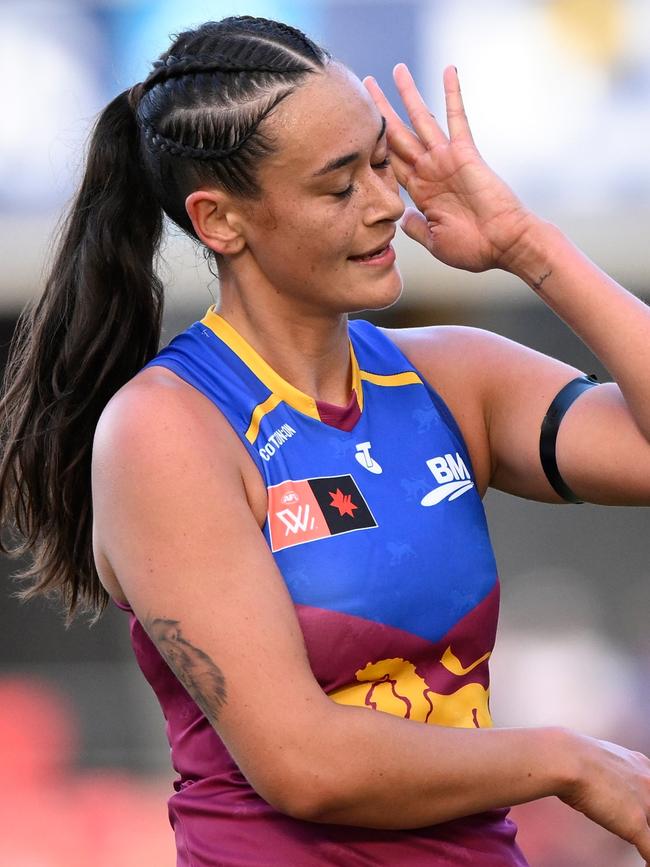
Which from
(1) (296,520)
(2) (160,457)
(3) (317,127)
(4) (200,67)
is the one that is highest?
(4) (200,67)

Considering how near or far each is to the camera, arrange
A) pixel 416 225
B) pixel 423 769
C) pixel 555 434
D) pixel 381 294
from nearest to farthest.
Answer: pixel 423 769, pixel 381 294, pixel 555 434, pixel 416 225

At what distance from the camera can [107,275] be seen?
77.2 inches

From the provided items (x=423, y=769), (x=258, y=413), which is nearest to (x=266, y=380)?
(x=258, y=413)

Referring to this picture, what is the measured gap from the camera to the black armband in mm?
1881

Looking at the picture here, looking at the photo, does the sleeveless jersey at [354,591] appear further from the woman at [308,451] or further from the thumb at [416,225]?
the thumb at [416,225]

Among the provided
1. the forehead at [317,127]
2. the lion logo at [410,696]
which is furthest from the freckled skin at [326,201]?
the lion logo at [410,696]

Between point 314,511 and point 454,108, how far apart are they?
62cm

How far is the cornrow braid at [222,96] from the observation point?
177cm

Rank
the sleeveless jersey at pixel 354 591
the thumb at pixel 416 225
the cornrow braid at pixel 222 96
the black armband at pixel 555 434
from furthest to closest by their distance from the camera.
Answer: the thumb at pixel 416 225 < the black armband at pixel 555 434 < the cornrow braid at pixel 222 96 < the sleeveless jersey at pixel 354 591

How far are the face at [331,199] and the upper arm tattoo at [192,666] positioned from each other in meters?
0.49

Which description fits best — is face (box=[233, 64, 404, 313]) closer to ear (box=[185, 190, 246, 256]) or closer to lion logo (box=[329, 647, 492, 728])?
ear (box=[185, 190, 246, 256])

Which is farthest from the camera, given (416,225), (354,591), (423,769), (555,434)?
(416,225)

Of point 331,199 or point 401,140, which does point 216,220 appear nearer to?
point 331,199

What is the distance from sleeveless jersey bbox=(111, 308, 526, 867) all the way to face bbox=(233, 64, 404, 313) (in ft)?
0.47
